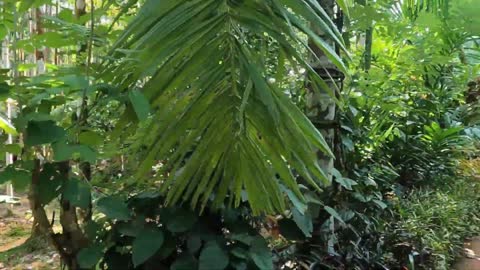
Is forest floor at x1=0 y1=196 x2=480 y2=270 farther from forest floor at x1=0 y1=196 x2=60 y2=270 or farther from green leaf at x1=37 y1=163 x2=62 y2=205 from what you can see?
green leaf at x1=37 y1=163 x2=62 y2=205

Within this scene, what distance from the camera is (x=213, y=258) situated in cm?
122

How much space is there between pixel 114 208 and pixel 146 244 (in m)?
0.13

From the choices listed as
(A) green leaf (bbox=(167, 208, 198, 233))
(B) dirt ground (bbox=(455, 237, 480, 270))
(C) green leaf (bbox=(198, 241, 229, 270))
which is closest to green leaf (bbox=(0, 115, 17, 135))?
(A) green leaf (bbox=(167, 208, 198, 233))

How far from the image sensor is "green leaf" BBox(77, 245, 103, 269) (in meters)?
1.19

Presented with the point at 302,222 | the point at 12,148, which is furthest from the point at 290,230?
the point at 12,148

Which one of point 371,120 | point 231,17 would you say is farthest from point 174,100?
point 371,120

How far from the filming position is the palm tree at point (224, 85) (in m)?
0.90

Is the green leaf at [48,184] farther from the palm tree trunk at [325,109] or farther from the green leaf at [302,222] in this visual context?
the palm tree trunk at [325,109]

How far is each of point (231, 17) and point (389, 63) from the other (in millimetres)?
2385

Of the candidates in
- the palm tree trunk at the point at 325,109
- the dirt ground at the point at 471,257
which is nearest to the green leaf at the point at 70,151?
the palm tree trunk at the point at 325,109

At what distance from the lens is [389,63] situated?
3072 millimetres

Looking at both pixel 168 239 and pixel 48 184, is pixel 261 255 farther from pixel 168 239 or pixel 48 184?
pixel 48 184

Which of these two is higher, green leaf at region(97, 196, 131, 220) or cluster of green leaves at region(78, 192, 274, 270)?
green leaf at region(97, 196, 131, 220)

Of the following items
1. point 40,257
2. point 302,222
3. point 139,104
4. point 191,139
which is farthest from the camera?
point 40,257
